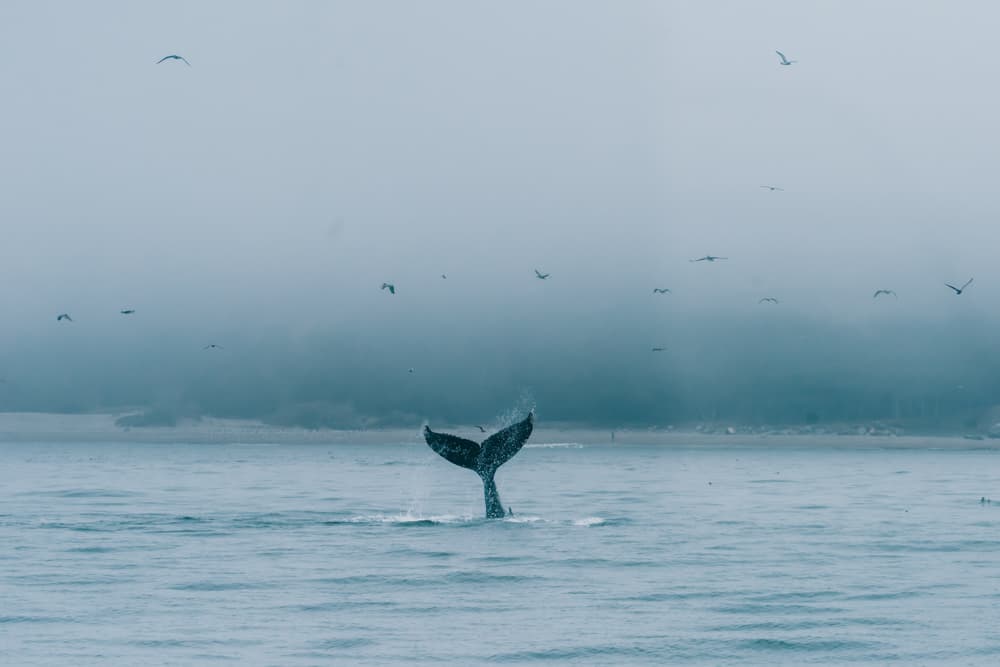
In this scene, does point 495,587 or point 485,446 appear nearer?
point 495,587

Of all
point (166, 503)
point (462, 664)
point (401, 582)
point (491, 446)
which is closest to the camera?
point (462, 664)

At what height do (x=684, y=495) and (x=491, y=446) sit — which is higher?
(x=491, y=446)

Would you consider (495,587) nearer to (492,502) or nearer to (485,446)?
(485,446)

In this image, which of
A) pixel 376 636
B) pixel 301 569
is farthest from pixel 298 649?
pixel 301 569

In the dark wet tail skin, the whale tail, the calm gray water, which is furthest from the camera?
the dark wet tail skin

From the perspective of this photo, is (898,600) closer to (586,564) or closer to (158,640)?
(586,564)

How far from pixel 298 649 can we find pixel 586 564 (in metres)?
10.4

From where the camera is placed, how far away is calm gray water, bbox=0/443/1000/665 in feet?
59.3

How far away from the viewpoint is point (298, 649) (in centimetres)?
1783

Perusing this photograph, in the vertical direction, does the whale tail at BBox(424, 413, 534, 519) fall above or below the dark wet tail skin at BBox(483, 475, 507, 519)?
above

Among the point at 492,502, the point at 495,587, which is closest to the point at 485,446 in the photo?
the point at 492,502

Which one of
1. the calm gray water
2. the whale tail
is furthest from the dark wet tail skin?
the whale tail

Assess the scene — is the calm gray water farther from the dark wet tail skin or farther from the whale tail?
the whale tail

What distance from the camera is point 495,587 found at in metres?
24.0
